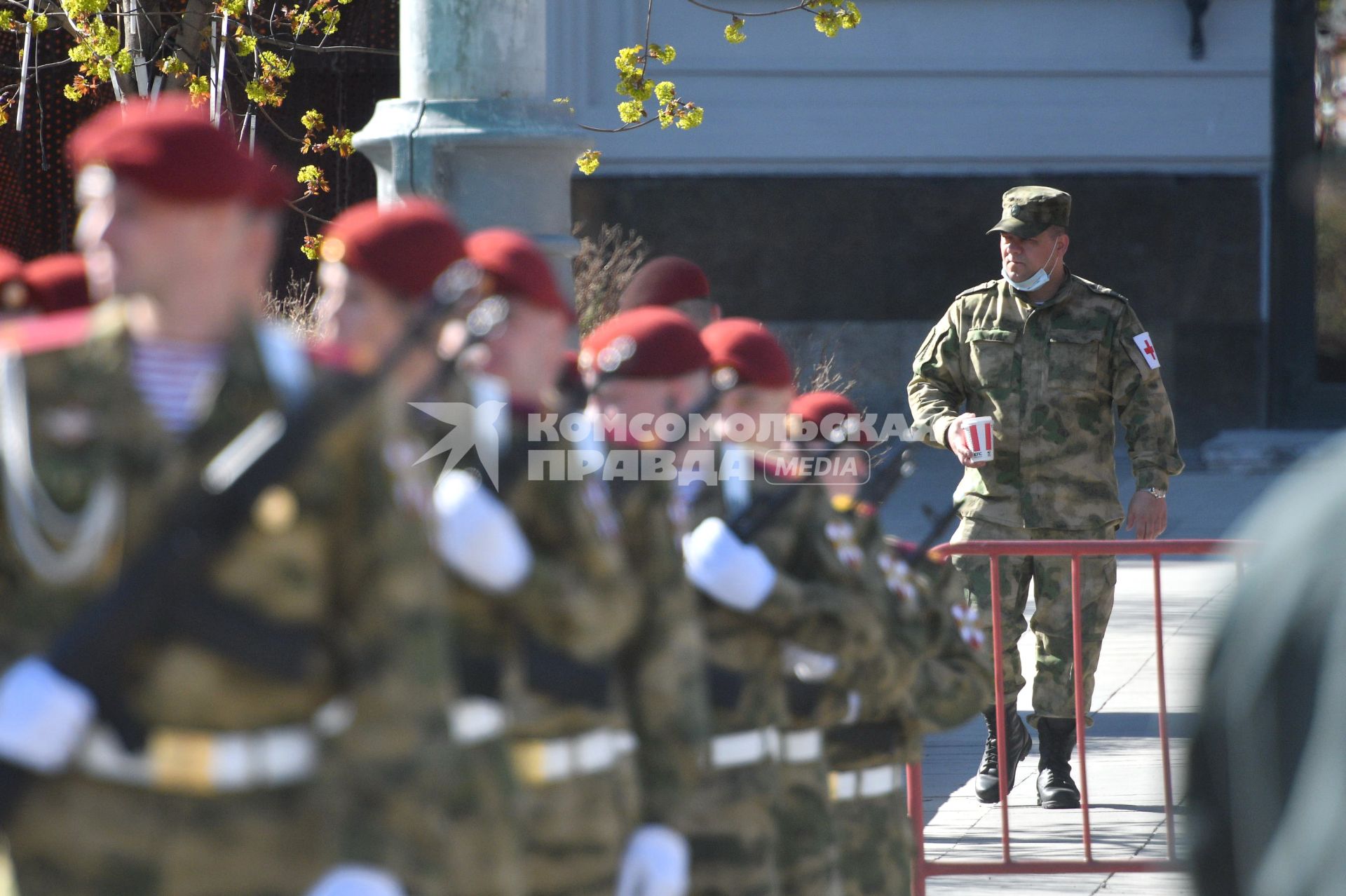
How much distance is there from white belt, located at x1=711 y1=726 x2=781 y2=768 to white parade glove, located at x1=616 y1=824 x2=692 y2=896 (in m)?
0.45

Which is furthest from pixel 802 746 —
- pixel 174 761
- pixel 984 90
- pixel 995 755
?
pixel 984 90

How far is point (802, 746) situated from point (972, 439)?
9.87 ft

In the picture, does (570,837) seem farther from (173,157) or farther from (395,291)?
(173,157)

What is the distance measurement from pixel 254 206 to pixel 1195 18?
15.5 metres

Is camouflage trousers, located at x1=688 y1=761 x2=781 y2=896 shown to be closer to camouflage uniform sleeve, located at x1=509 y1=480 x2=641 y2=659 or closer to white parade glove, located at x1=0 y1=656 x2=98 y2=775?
camouflage uniform sleeve, located at x1=509 y1=480 x2=641 y2=659

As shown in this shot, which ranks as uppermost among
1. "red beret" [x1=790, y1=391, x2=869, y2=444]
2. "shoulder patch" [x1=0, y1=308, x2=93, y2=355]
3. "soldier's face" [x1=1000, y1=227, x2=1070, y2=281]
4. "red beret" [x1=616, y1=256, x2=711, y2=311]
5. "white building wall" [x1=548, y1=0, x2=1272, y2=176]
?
"white building wall" [x1=548, y1=0, x2=1272, y2=176]

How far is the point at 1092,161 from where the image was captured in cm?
1716

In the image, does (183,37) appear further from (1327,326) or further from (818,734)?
(1327,326)

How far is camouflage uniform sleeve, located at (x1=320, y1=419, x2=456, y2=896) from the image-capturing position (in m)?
2.30

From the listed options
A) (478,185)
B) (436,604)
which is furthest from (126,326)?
(478,185)

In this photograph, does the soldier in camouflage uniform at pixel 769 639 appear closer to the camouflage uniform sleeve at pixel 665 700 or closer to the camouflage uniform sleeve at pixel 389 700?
the camouflage uniform sleeve at pixel 665 700

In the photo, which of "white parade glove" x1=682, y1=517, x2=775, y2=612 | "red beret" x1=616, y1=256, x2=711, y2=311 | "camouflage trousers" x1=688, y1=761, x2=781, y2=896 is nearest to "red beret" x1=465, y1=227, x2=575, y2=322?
"white parade glove" x1=682, y1=517, x2=775, y2=612

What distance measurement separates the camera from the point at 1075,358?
709 cm

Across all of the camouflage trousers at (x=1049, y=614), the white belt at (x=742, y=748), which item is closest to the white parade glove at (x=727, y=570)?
the white belt at (x=742, y=748)
